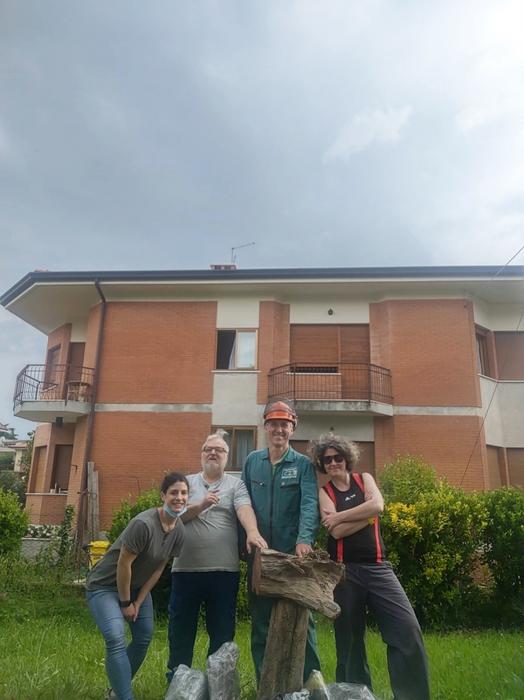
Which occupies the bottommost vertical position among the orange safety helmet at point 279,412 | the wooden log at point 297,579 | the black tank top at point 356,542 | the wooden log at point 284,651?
the wooden log at point 284,651

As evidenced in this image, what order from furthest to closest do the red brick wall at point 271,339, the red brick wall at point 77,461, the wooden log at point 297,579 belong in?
the red brick wall at point 271,339
the red brick wall at point 77,461
the wooden log at point 297,579

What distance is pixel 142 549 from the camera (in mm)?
3498

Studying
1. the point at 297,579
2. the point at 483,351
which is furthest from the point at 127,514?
the point at 483,351

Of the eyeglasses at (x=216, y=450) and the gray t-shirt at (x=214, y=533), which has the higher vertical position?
the eyeglasses at (x=216, y=450)

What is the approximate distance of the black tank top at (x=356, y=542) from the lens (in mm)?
3502

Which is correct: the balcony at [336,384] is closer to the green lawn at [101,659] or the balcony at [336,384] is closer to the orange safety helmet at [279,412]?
the green lawn at [101,659]

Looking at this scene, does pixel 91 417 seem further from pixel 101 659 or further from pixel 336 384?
pixel 101 659

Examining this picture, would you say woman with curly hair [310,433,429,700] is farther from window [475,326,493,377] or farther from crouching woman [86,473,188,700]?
window [475,326,493,377]

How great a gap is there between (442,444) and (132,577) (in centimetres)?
1147

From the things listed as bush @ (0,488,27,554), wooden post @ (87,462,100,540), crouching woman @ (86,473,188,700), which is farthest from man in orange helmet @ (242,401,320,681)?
wooden post @ (87,462,100,540)

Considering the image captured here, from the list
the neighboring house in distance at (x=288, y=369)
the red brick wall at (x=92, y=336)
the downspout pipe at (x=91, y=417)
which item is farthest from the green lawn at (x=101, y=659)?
the red brick wall at (x=92, y=336)

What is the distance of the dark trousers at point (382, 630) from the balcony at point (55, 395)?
1236 cm

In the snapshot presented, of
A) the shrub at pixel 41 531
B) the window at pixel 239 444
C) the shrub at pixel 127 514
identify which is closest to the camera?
the shrub at pixel 127 514

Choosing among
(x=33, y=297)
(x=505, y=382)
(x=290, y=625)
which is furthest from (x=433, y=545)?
(x=33, y=297)
